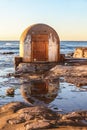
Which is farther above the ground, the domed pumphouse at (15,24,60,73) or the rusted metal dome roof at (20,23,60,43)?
the rusted metal dome roof at (20,23,60,43)

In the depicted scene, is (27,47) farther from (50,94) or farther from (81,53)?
(81,53)

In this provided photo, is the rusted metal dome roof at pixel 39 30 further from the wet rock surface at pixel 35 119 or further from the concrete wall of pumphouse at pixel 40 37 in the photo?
the wet rock surface at pixel 35 119

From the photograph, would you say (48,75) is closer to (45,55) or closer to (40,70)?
(40,70)

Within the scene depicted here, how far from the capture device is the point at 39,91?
1834 centimetres

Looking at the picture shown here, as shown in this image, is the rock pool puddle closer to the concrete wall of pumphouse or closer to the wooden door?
the concrete wall of pumphouse

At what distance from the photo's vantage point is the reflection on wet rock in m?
15.9

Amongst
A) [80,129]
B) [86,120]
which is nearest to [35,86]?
[86,120]

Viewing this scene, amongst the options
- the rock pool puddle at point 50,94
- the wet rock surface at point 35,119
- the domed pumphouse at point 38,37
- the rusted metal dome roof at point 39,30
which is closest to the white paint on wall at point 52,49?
the domed pumphouse at point 38,37

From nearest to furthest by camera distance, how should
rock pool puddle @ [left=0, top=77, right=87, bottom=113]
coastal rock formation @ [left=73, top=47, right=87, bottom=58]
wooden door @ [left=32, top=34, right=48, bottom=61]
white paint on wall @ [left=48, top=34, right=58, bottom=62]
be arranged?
rock pool puddle @ [left=0, top=77, right=87, bottom=113] → white paint on wall @ [left=48, top=34, right=58, bottom=62] → wooden door @ [left=32, top=34, right=48, bottom=61] → coastal rock formation @ [left=73, top=47, right=87, bottom=58]

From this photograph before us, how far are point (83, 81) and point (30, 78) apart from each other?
4027 millimetres

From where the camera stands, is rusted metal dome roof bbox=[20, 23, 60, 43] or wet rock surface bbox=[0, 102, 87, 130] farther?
rusted metal dome roof bbox=[20, 23, 60, 43]

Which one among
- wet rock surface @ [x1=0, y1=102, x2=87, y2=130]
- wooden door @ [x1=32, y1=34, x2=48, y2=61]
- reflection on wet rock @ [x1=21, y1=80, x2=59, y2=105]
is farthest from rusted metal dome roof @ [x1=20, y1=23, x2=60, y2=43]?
wet rock surface @ [x1=0, y1=102, x2=87, y2=130]

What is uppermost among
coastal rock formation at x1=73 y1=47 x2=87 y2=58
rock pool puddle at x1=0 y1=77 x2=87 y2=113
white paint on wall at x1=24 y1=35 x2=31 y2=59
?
white paint on wall at x1=24 y1=35 x2=31 y2=59

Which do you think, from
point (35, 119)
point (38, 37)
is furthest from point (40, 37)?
point (35, 119)
